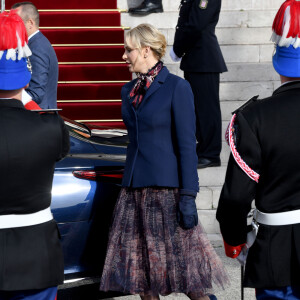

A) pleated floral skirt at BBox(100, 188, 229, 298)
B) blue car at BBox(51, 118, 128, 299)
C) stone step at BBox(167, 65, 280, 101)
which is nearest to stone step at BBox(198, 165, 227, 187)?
stone step at BBox(167, 65, 280, 101)

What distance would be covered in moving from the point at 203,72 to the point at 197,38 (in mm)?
319

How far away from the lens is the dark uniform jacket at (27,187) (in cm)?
299

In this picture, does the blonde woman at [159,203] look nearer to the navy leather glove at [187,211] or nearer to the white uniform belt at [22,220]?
the navy leather glove at [187,211]

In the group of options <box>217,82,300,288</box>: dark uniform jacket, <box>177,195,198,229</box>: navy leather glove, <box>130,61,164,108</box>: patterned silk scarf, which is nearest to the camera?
<box>217,82,300,288</box>: dark uniform jacket

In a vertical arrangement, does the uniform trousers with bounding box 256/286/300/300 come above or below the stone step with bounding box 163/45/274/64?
above

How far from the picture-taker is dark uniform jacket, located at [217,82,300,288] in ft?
9.61

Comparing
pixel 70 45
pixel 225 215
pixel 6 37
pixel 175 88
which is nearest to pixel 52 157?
pixel 6 37

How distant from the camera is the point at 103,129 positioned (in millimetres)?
6074

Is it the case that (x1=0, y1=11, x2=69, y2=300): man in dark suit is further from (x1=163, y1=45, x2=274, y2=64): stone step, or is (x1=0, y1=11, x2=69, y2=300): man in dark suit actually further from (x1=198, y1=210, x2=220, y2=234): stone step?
(x1=163, y1=45, x2=274, y2=64): stone step

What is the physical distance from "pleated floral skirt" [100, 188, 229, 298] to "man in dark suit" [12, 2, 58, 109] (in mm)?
2090

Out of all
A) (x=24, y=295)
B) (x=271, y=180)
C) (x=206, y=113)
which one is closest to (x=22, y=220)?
(x=24, y=295)

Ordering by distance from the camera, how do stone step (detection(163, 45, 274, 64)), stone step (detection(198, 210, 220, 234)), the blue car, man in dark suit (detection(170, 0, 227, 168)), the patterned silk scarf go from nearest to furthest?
the patterned silk scarf
the blue car
stone step (detection(198, 210, 220, 234))
man in dark suit (detection(170, 0, 227, 168))
stone step (detection(163, 45, 274, 64))

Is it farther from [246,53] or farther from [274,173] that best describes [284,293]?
[246,53]

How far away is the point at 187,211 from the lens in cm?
405
